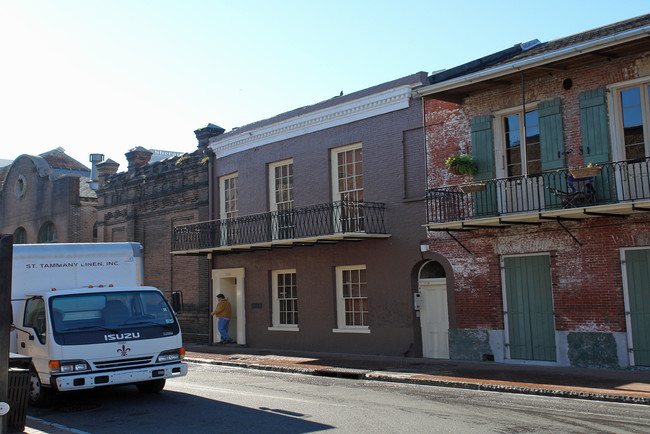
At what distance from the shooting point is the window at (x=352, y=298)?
18656 millimetres

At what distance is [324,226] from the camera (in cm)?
1900

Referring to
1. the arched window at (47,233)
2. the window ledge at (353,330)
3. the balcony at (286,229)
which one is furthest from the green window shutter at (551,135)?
the arched window at (47,233)

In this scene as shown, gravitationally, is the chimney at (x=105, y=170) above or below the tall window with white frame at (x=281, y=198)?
above

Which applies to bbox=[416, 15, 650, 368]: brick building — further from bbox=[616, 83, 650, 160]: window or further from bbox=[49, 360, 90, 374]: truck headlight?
bbox=[49, 360, 90, 374]: truck headlight

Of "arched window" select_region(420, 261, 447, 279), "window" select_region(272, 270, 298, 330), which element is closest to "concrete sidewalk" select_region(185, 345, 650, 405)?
"window" select_region(272, 270, 298, 330)

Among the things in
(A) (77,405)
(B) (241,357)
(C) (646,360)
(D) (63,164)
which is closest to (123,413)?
(A) (77,405)

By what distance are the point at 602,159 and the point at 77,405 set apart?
1077cm

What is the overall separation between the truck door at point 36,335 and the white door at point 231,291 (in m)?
11.4

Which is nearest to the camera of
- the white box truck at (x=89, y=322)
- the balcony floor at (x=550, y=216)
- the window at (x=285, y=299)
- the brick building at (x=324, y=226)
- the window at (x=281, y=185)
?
the white box truck at (x=89, y=322)

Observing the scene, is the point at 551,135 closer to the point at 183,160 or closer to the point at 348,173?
the point at 348,173

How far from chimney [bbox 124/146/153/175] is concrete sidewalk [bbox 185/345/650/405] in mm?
11587

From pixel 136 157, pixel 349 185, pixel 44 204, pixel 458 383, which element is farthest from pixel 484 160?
pixel 44 204

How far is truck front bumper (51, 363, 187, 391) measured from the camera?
32.5ft

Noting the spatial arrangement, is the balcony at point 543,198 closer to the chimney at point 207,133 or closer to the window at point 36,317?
the window at point 36,317
